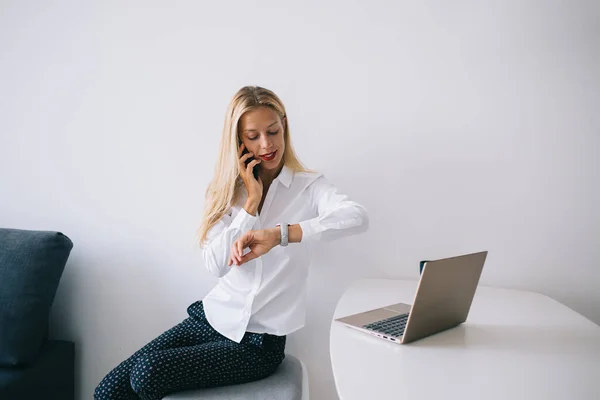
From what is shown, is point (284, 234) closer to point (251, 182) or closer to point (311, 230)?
point (311, 230)

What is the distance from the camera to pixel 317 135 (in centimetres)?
176

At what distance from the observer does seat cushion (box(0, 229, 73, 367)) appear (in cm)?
169

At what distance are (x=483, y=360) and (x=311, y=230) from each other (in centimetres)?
57

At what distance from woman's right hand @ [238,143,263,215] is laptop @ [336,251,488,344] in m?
0.46

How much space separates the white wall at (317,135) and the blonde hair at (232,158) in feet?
0.81

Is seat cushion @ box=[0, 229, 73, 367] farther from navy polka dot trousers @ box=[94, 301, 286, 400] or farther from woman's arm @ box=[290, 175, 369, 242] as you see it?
woman's arm @ box=[290, 175, 369, 242]

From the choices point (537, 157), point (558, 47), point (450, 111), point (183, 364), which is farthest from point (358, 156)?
point (183, 364)

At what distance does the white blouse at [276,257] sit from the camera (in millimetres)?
1372

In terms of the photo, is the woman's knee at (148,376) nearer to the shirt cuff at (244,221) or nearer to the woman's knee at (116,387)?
the woman's knee at (116,387)

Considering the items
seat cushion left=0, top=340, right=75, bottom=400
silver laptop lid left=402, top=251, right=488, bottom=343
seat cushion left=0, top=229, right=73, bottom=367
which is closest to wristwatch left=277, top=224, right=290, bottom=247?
silver laptop lid left=402, top=251, right=488, bottom=343

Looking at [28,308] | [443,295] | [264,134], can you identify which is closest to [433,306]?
[443,295]

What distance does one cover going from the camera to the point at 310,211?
62.3 inches

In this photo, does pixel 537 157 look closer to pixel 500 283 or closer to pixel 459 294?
pixel 500 283

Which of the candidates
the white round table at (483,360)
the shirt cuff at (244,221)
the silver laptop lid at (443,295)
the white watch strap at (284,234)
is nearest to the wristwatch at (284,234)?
the white watch strap at (284,234)
